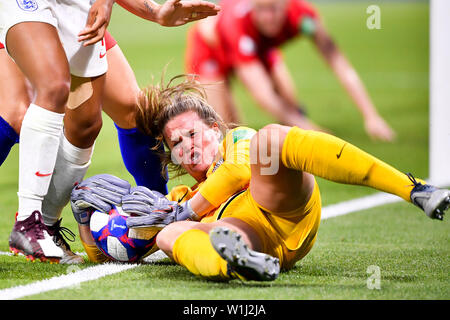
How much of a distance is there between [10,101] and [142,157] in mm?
721

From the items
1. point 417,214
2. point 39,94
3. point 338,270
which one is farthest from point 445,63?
point 39,94

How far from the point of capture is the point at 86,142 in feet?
12.3

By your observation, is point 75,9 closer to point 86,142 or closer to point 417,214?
point 86,142

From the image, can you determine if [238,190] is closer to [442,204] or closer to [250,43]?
[442,204]

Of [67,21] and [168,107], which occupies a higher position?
[67,21]

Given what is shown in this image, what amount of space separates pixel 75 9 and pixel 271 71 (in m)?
7.55

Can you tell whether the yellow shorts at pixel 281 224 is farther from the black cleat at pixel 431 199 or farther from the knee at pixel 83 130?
the knee at pixel 83 130

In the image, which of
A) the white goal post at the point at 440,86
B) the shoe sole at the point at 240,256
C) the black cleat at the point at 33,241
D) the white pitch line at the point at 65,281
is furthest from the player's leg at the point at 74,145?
the white goal post at the point at 440,86

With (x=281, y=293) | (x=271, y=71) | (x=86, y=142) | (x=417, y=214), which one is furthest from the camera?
(x=271, y=71)

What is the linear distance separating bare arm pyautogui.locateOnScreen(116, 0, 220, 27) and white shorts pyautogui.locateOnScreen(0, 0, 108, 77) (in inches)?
8.9

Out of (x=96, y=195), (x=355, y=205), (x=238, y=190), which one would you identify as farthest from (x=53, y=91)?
(x=355, y=205)

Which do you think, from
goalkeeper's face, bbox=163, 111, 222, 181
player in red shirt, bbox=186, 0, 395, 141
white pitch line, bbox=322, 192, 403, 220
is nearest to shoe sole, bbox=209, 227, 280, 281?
goalkeeper's face, bbox=163, 111, 222, 181

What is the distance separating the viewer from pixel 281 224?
313 cm
